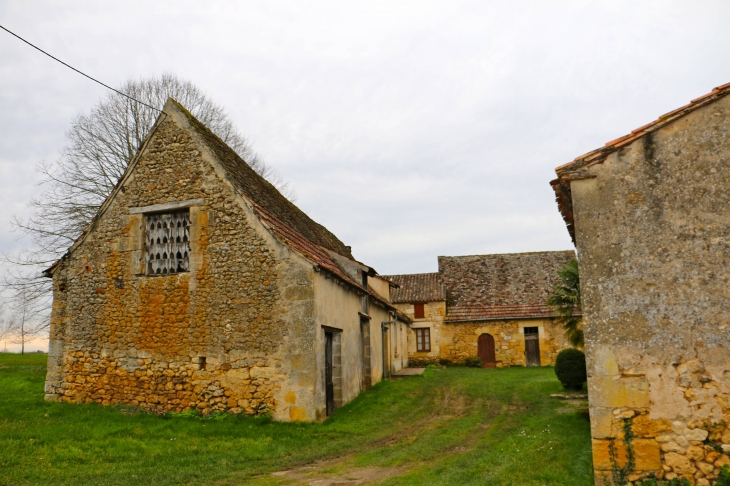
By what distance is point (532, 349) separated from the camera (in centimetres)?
2811

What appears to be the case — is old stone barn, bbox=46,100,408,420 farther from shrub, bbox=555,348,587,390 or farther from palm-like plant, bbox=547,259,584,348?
palm-like plant, bbox=547,259,584,348

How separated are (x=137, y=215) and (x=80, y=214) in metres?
6.83

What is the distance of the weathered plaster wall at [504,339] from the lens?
27.6m

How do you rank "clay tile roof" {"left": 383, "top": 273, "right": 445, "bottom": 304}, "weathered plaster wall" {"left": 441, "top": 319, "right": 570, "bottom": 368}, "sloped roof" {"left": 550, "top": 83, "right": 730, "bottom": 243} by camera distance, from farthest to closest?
"clay tile roof" {"left": 383, "top": 273, "right": 445, "bottom": 304} → "weathered plaster wall" {"left": 441, "top": 319, "right": 570, "bottom": 368} → "sloped roof" {"left": 550, "top": 83, "right": 730, "bottom": 243}

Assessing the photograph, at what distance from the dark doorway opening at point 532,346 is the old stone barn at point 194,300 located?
16.8 metres

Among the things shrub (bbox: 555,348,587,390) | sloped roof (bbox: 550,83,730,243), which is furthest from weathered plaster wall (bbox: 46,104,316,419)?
shrub (bbox: 555,348,587,390)

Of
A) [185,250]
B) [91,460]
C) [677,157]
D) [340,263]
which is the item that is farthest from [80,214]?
[677,157]

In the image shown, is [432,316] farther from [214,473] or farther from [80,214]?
[214,473]

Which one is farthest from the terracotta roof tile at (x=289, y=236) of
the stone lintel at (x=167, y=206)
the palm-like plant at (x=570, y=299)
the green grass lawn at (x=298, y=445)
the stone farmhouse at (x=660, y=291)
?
the palm-like plant at (x=570, y=299)

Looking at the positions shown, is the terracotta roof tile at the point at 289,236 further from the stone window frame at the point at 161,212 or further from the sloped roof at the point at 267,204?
the stone window frame at the point at 161,212

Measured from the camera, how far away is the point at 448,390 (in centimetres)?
1683

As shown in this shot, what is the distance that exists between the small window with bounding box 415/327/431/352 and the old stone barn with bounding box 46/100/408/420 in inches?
635

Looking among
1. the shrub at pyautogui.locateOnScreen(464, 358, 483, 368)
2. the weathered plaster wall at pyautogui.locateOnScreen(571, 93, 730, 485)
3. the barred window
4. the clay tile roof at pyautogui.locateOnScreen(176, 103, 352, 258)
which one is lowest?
the shrub at pyautogui.locateOnScreen(464, 358, 483, 368)

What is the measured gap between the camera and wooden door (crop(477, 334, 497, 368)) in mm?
28375
